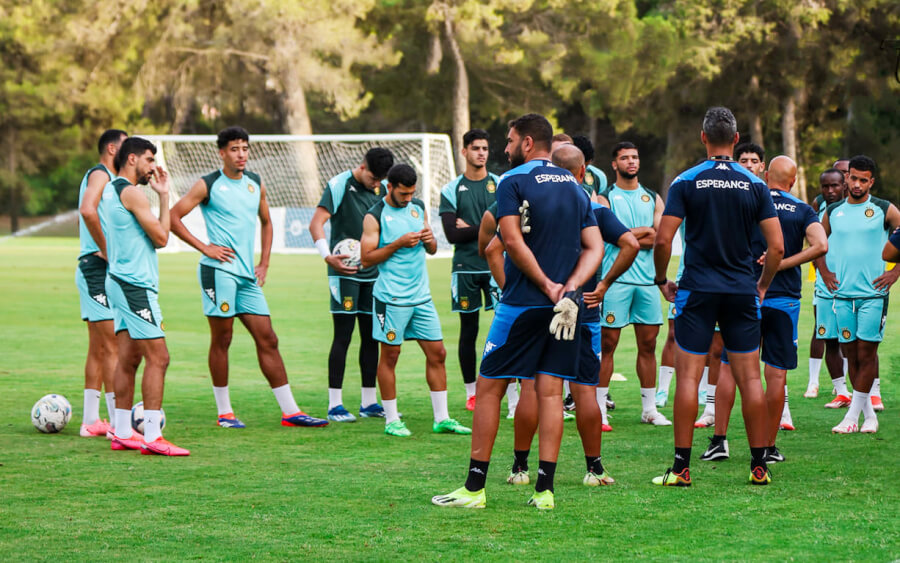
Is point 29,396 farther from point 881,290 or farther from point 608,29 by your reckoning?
point 608,29

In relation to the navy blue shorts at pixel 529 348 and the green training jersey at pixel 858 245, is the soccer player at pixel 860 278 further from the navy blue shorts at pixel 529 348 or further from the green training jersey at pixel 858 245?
the navy blue shorts at pixel 529 348

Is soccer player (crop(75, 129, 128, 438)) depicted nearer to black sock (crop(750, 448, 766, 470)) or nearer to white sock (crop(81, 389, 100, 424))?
white sock (crop(81, 389, 100, 424))

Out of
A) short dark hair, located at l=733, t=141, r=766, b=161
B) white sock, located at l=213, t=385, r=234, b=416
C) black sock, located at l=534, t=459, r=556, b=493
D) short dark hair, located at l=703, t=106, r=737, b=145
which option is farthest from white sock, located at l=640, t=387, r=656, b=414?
white sock, located at l=213, t=385, r=234, b=416

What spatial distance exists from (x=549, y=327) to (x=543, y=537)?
3.73 ft

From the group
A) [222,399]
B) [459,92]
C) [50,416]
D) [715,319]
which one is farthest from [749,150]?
[459,92]

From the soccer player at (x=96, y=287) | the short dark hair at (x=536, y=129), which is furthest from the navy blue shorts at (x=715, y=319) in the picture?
the soccer player at (x=96, y=287)

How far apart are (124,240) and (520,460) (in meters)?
3.12

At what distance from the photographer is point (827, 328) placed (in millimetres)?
9500

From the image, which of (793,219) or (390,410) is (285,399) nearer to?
(390,410)

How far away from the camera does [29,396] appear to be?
34.0ft

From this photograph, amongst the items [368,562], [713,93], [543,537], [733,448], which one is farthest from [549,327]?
[713,93]

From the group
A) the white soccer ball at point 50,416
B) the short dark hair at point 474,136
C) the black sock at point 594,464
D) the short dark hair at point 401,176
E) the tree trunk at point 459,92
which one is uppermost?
the tree trunk at point 459,92

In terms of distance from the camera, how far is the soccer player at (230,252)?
866 cm

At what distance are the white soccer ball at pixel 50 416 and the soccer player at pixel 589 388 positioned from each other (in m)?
3.71
